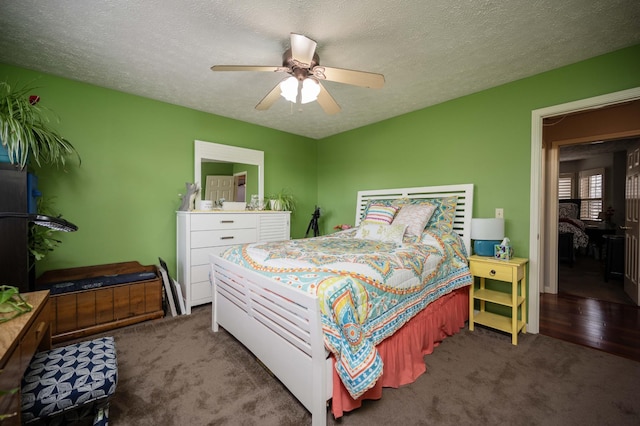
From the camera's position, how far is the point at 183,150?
3414 millimetres

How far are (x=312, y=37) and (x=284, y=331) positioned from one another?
2091 millimetres

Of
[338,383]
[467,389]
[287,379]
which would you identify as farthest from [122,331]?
[467,389]

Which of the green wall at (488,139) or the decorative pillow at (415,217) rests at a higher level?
the green wall at (488,139)

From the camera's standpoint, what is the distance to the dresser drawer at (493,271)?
2.35 meters

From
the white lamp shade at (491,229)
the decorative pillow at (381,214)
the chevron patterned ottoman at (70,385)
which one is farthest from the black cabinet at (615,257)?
the chevron patterned ottoman at (70,385)

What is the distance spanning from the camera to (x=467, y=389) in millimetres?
1751

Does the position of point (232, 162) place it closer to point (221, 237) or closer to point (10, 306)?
point (221, 237)

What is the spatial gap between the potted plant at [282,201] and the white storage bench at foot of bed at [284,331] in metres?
1.76

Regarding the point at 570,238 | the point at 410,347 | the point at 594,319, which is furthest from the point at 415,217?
the point at 570,238

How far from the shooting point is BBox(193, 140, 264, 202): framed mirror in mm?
3504

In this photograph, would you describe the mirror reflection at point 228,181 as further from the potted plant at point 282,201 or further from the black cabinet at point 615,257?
the black cabinet at point 615,257

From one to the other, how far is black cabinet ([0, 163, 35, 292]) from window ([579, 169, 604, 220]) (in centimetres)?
967

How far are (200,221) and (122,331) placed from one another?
1.28m

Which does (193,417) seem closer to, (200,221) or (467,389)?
(467,389)
